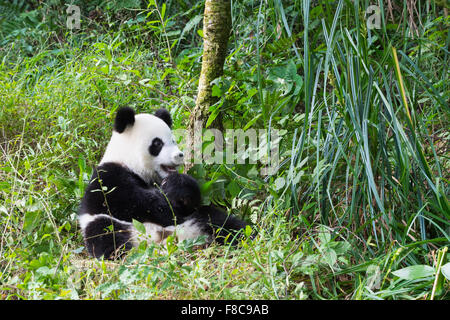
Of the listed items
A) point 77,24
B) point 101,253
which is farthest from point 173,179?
point 77,24

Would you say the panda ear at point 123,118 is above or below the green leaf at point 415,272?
above

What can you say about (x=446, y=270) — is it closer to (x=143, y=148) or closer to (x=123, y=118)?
(x=143, y=148)

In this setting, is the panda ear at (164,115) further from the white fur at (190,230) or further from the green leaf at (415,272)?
the green leaf at (415,272)

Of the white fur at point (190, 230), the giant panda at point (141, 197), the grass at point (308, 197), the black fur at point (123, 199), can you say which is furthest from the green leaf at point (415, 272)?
the black fur at point (123, 199)

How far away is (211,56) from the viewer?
352 cm

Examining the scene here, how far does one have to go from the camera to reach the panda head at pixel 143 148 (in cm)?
312

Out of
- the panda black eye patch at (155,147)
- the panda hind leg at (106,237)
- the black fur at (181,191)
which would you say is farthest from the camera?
the panda black eye patch at (155,147)

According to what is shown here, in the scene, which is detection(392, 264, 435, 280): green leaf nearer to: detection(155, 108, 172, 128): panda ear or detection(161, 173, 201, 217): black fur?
detection(161, 173, 201, 217): black fur

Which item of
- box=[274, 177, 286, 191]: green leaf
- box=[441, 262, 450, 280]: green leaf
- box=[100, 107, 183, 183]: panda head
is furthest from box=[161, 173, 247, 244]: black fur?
box=[441, 262, 450, 280]: green leaf

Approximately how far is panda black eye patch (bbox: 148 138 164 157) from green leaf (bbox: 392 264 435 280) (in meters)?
1.55

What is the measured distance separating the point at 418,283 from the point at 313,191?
0.75 meters

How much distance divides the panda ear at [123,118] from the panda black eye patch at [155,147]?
174 mm

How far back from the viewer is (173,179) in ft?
10.0

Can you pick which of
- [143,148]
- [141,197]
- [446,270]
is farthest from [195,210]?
[446,270]
